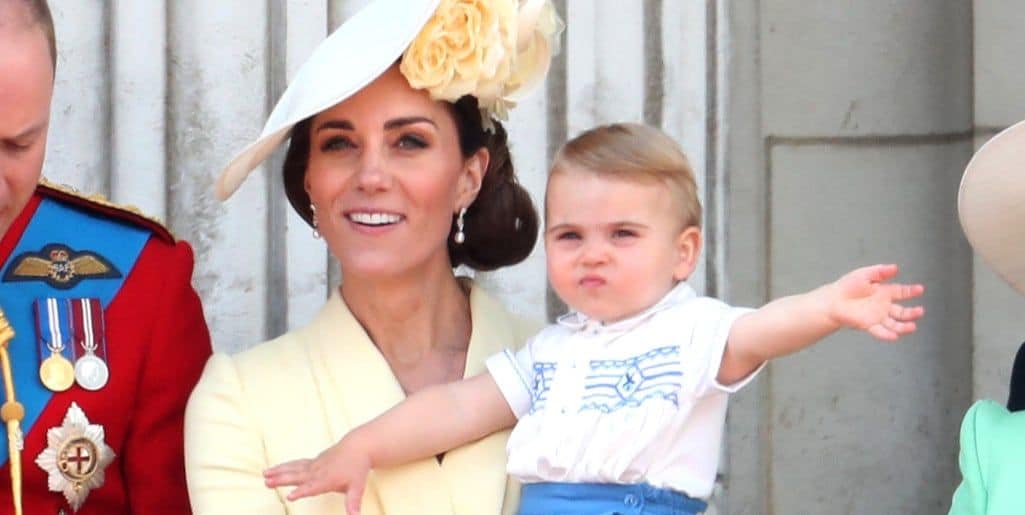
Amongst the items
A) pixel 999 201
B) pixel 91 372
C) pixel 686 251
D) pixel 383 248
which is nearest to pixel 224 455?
pixel 91 372

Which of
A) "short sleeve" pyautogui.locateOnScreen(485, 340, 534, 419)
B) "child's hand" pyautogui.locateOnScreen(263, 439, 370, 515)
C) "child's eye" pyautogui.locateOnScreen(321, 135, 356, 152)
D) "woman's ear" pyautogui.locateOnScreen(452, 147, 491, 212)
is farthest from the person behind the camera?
"woman's ear" pyautogui.locateOnScreen(452, 147, 491, 212)

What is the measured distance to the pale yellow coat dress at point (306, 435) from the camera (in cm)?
332

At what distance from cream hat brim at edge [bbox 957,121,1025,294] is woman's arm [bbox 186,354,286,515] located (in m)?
1.02

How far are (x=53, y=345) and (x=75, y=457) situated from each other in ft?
0.53

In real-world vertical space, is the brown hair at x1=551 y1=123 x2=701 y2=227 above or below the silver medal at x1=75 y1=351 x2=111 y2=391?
above

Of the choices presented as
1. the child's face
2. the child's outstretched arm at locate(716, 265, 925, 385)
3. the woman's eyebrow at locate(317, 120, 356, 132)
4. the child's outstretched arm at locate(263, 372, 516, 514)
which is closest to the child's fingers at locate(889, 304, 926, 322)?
the child's outstretched arm at locate(716, 265, 925, 385)

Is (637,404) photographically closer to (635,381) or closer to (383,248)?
(635,381)

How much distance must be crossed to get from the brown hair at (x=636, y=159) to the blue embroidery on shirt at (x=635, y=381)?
0.71ft

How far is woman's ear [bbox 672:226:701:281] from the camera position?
10.8ft

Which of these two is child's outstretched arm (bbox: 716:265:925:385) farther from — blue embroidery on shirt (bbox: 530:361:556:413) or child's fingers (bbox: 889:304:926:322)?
blue embroidery on shirt (bbox: 530:361:556:413)

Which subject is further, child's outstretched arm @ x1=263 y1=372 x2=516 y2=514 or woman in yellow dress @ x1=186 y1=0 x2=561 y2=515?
woman in yellow dress @ x1=186 y1=0 x2=561 y2=515

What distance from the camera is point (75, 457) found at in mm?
3369

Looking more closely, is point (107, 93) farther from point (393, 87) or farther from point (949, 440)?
point (949, 440)

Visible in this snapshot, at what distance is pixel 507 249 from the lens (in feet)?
12.2
